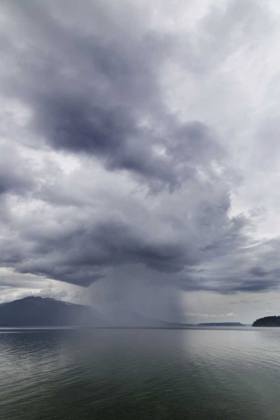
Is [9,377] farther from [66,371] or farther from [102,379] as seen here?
[102,379]

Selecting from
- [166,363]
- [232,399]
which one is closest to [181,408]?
[232,399]

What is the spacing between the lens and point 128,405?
38.3 meters

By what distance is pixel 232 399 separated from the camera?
42.5m

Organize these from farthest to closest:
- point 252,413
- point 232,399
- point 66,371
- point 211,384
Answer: point 66,371
point 211,384
point 232,399
point 252,413

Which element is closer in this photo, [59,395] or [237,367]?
[59,395]

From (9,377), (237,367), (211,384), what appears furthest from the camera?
(237,367)

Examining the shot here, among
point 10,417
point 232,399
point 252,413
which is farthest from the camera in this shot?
point 232,399

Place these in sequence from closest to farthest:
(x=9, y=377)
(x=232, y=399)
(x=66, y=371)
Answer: (x=232, y=399) < (x=9, y=377) < (x=66, y=371)

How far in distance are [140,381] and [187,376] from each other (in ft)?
36.3

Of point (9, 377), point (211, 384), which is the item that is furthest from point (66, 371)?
point (211, 384)

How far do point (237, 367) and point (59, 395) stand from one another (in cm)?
4867

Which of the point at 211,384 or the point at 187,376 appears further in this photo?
the point at 187,376

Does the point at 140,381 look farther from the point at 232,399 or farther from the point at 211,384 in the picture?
the point at 232,399

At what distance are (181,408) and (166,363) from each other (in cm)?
4164
